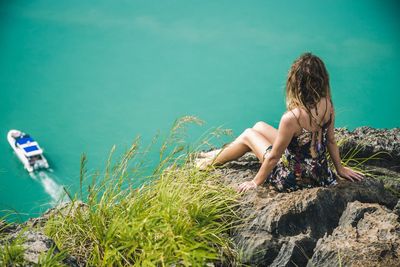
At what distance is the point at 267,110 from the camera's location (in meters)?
8.65

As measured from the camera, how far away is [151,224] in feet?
6.85

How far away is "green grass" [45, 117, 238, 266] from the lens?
202 centimetres

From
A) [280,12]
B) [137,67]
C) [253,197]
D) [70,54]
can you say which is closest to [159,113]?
[137,67]

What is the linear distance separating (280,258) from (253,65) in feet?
25.7

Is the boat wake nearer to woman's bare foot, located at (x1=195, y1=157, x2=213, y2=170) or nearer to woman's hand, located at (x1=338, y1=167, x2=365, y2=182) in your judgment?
woman's bare foot, located at (x1=195, y1=157, x2=213, y2=170)

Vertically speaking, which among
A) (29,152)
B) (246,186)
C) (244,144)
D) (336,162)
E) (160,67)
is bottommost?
(336,162)

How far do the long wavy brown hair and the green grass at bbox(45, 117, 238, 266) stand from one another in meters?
0.53

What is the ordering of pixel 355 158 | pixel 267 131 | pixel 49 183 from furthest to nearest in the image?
pixel 49 183, pixel 355 158, pixel 267 131

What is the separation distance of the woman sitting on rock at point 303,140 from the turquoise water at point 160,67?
538 centimetres

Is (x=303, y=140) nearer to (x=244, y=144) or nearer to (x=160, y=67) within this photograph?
(x=244, y=144)

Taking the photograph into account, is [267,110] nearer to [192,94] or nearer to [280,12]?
[192,94]

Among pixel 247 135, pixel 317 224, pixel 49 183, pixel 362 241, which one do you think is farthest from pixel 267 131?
pixel 49 183

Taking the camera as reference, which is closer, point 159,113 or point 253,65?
point 159,113

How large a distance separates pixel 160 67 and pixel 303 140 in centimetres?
762
